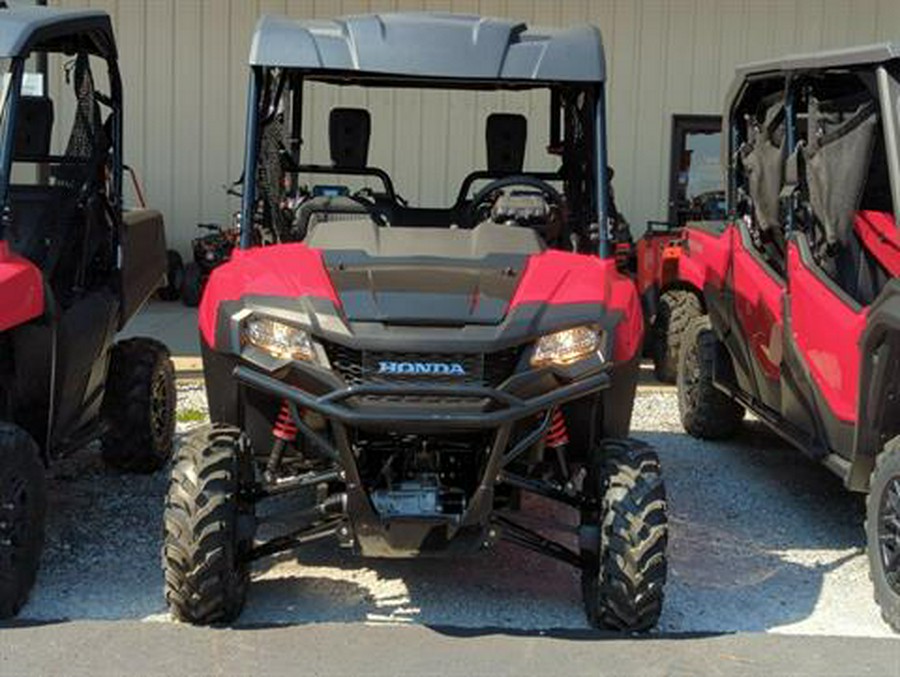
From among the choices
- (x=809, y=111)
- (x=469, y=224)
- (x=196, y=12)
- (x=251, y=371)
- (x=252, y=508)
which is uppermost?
(x=196, y=12)

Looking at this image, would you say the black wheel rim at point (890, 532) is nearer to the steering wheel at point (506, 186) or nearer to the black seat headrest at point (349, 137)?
the steering wheel at point (506, 186)

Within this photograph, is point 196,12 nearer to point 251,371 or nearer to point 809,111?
point 809,111

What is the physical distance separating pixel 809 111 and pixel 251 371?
2.92 metres

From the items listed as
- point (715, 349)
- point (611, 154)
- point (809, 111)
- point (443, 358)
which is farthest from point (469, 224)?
point (611, 154)

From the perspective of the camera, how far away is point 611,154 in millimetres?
12305

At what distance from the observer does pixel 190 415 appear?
7.18 m

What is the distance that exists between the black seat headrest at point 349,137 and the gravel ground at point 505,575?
5.60 ft

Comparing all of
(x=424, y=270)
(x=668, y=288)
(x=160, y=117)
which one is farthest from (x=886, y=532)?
(x=160, y=117)

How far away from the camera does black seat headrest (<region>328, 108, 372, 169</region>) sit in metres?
5.30

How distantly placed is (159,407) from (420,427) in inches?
105

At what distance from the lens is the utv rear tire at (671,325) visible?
294 inches

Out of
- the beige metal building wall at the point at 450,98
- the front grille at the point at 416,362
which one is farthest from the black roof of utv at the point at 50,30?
the beige metal building wall at the point at 450,98

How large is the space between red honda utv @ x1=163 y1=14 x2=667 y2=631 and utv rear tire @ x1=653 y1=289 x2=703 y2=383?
312 cm

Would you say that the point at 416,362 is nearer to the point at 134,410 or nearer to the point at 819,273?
the point at 819,273
